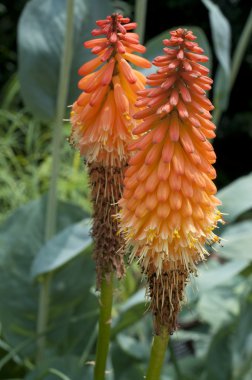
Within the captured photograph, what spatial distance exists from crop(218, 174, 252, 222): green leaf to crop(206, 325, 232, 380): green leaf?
2.27ft

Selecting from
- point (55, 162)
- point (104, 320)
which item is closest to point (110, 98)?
point (104, 320)

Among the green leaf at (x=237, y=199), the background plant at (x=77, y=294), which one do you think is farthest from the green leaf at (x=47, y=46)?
the green leaf at (x=237, y=199)

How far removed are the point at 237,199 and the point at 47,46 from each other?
0.83 meters

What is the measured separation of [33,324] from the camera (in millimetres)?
2545

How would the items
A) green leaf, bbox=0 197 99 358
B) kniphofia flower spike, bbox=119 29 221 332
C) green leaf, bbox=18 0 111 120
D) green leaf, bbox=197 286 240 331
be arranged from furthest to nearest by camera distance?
green leaf, bbox=197 286 240 331 < green leaf, bbox=0 197 99 358 < green leaf, bbox=18 0 111 120 < kniphofia flower spike, bbox=119 29 221 332

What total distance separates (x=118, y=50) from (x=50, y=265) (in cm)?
92

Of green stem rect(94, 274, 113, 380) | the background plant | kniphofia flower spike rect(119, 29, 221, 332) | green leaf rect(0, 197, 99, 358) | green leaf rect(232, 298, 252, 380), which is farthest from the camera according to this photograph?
green leaf rect(232, 298, 252, 380)

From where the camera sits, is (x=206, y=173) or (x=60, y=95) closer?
(x=206, y=173)

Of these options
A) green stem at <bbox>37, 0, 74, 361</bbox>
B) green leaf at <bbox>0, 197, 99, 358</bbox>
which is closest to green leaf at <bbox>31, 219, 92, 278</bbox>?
green stem at <bbox>37, 0, 74, 361</bbox>

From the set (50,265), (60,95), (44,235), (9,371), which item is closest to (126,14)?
(60,95)

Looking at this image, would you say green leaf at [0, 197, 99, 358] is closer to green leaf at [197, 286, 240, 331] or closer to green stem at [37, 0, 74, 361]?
green stem at [37, 0, 74, 361]

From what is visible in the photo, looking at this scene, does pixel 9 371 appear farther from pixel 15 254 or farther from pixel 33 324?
pixel 15 254

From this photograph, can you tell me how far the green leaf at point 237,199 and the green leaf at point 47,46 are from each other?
0.65 metres

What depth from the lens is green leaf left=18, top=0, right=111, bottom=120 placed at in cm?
234
